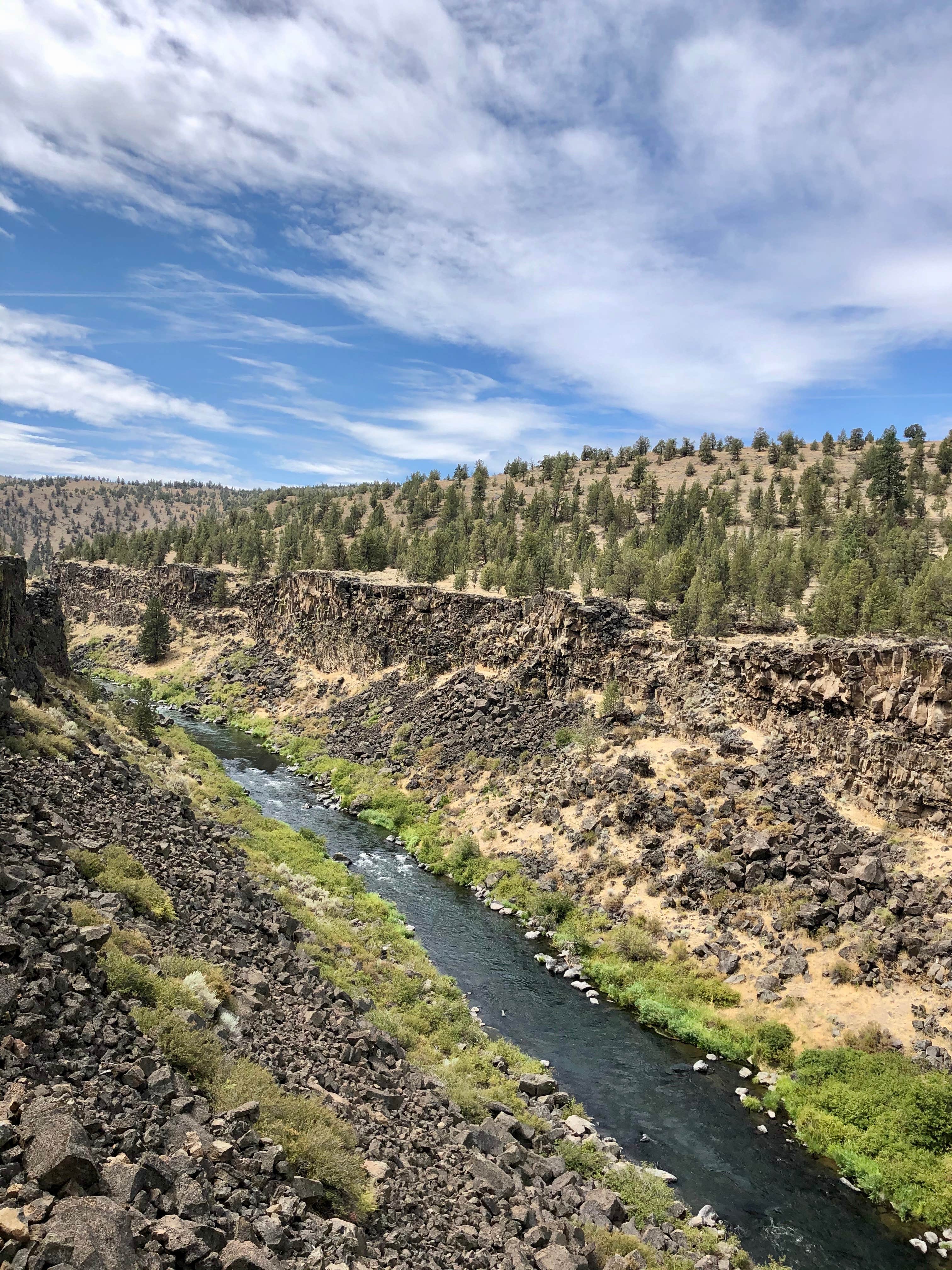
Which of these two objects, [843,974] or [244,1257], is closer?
[244,1257]

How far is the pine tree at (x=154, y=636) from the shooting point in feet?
341

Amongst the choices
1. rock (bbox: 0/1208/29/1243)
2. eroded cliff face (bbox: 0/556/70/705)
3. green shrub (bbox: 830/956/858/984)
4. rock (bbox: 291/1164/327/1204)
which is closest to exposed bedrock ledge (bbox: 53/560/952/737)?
green shrub (bbox: 830/956/858/984)

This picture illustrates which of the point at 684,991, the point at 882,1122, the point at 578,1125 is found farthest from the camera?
the point at 684,991

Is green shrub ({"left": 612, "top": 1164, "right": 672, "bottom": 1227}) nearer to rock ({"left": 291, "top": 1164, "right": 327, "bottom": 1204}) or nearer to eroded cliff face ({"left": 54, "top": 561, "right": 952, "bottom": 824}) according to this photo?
rock ({"left": 291, "top": 1164, "right": 327, "bottom": 1204})

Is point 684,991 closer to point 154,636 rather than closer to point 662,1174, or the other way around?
point 662,1174

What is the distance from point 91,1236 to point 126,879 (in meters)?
12.5

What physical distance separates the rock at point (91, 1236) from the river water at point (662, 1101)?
18.4 m

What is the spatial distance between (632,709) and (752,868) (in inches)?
739

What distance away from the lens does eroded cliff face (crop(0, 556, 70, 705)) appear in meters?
31.9

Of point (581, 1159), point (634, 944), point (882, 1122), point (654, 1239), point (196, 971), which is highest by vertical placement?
point (196, 971)

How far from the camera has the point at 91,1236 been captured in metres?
8.00

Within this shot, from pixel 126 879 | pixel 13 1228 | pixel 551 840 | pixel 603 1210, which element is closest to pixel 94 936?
pixel 126 879

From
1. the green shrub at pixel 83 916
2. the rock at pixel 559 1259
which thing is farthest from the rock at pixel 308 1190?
the green shrub at pixel 83 916

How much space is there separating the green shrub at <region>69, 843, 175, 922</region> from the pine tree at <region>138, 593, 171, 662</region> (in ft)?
301
